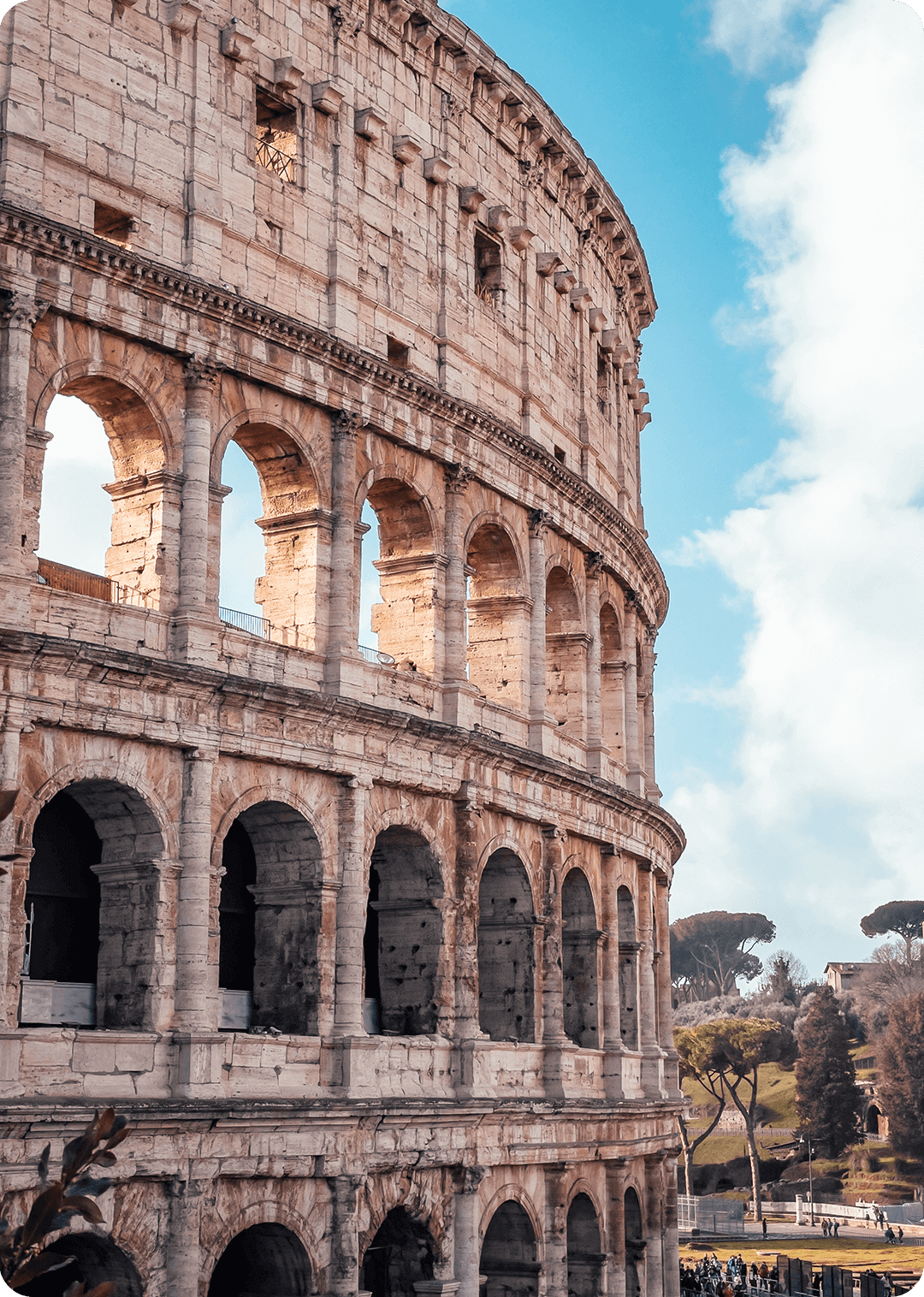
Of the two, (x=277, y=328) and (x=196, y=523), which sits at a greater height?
(x=277, y=328)

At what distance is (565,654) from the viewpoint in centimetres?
2661

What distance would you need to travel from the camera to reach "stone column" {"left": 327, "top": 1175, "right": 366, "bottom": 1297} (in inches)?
698

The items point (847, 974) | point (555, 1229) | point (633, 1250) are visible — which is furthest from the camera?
point (847, 974)

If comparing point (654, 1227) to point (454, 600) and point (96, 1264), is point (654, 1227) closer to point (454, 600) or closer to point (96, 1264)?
point (454, 600)

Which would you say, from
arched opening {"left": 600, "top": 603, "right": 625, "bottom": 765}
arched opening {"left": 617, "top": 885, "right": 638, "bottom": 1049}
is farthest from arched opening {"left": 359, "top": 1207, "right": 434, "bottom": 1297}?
arched opening {"left": 600, "top": 603, "right": 625, "bottom": 765}

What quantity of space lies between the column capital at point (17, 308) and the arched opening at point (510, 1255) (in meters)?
13.6

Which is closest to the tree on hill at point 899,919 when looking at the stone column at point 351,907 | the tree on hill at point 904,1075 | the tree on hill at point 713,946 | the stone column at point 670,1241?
the tree on hill at point 713,946

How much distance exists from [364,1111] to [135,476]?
7902mm

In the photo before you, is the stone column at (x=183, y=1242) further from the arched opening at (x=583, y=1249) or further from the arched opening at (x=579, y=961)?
the arched opening at (x=579, y=961)

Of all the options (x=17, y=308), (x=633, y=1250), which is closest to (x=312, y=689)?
(x=17, y=308)

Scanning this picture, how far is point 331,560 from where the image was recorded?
19.9 metres

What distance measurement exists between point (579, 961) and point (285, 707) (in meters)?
9.47

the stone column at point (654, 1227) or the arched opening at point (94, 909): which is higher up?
the arched opening at point (94, 909)

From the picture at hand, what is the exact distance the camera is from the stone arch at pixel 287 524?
19469mm
